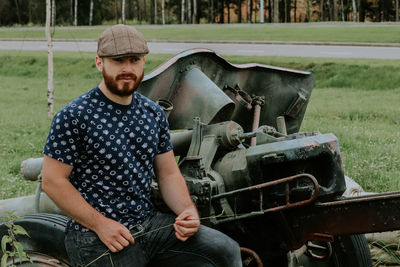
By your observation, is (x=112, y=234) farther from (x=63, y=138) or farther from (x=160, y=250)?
(x=63, y=138)

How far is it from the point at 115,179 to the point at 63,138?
0.28 m

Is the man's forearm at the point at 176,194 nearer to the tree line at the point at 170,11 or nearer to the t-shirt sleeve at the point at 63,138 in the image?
the t-shirt sleeve at the point at 63,138

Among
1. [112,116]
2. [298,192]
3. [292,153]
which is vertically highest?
[112,116]

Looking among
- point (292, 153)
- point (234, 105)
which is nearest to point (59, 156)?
point (292, 153)

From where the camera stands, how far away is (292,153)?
109 inches

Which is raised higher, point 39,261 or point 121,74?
point 121,74

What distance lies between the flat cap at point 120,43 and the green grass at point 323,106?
3.12 m

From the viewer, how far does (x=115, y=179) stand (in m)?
2.47

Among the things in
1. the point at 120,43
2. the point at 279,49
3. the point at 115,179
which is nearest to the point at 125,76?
the point at 120,43

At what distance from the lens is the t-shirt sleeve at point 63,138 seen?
2.36 metres

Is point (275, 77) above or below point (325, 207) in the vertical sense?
above

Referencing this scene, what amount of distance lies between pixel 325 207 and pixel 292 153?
29 cm

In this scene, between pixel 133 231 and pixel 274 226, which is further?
pixel 274 226

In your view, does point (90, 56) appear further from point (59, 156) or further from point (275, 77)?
point (59, 156)
